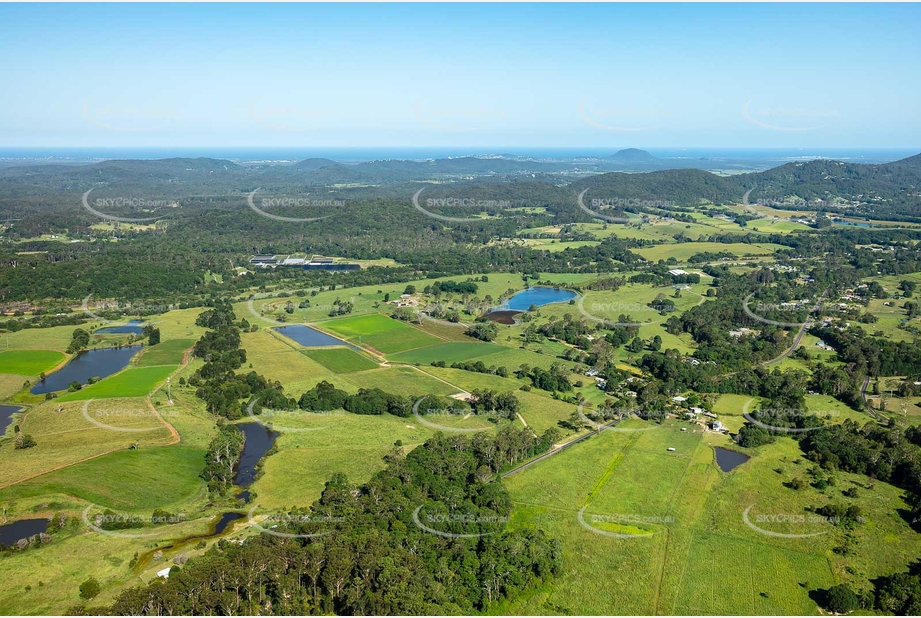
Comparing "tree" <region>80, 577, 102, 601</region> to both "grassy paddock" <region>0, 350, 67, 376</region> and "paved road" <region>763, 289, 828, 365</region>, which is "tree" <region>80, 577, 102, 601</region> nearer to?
"grassy paddock" <region>0, 350, 67, 376</region>

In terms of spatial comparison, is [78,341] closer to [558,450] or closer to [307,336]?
[307,336]

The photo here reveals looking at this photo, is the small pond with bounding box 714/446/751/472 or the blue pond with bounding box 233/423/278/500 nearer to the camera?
the blue pond with bounding box 233/423/278/500

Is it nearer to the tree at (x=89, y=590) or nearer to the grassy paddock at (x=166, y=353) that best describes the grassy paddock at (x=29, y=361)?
the grassy paddock at (x=166, y=353)

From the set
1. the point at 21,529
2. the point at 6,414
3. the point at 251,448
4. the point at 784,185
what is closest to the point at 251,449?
the point at 251,448

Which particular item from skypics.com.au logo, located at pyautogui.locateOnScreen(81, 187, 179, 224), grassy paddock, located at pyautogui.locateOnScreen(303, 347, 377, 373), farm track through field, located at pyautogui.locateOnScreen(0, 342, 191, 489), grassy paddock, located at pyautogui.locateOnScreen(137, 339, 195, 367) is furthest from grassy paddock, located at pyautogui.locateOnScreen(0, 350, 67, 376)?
skypics.com.au logo, located at pyautogui.locateOnScreen(81, 187, 179, 224)

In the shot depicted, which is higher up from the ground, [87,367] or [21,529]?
[21,529]

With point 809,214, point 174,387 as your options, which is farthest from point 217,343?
point 809,214

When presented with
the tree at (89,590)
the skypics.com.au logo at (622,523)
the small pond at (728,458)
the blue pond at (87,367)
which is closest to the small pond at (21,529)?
the tree at (89,590)
